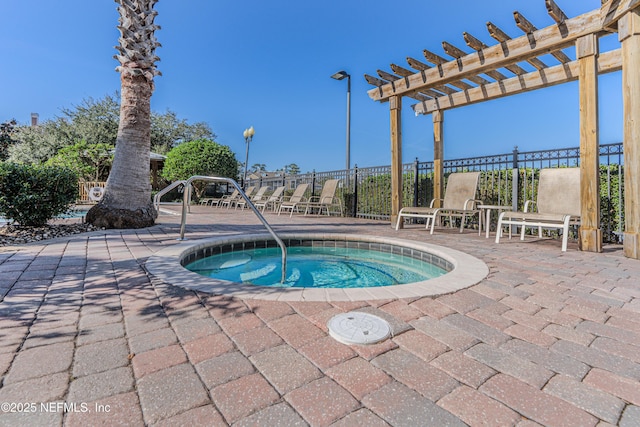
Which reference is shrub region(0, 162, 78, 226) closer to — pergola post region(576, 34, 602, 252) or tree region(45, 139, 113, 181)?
pergola post region(576, 34, 602, 252)

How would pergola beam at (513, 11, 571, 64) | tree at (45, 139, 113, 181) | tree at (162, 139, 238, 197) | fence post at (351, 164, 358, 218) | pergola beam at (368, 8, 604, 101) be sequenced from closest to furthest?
pergola beam at (368, 8, 604, 101) < pergola beam at (513, 11, 571, 64) < fence post at (351, 164, 358, 218) < tree at (45, 139, 113, 181) < tree at (162, 139, 238, 197)

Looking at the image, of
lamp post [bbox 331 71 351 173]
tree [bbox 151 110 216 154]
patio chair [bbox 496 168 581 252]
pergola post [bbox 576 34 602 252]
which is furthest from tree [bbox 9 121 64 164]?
pergola post [bbox 576 34 602 252]

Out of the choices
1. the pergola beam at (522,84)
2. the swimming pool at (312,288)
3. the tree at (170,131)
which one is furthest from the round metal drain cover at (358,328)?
the tree at (170,131)

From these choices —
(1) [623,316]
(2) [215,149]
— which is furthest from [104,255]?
(2) [215,149]

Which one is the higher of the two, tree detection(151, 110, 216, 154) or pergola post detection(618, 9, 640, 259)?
tree detection(151, 110, 216, 154)

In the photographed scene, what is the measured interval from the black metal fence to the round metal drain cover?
540 centimetres

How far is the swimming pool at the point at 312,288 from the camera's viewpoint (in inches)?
81.9

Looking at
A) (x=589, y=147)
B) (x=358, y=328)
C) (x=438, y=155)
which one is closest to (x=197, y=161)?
(x=438, y=155)

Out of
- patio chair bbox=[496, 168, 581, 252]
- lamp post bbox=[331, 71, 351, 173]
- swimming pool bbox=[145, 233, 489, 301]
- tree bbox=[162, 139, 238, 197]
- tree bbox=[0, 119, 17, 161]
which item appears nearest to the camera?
swimming pool bbox=[145, 233, 489, 301]

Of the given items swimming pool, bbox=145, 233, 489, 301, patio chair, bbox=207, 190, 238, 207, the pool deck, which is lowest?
the pool deck

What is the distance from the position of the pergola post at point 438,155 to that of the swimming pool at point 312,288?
111 inches

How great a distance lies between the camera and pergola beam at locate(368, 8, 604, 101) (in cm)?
396

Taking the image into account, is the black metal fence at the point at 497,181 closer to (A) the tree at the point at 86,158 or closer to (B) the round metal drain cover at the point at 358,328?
(B) the round metal drain cover at the point at 358,328

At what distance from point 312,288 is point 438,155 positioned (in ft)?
19.2
